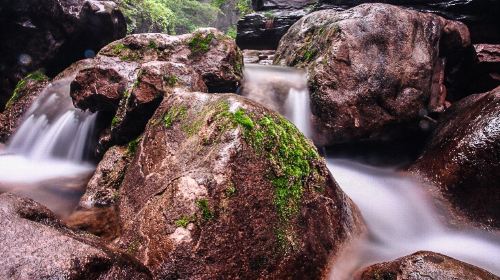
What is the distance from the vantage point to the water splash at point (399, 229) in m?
3.87

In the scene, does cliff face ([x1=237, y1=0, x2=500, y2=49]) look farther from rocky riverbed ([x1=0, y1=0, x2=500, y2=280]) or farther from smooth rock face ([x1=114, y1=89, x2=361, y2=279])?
smooth rock face ([x1=114, y1=89, x2=361, y2=279])

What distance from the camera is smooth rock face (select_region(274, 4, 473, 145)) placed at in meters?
6.36

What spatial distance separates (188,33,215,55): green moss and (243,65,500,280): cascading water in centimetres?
110

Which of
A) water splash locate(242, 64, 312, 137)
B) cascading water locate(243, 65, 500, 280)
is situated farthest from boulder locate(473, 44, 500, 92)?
Answer: water splash locate(242, 64, 312, 137)

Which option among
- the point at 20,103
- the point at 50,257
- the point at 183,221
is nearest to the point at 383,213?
the point at 183,221

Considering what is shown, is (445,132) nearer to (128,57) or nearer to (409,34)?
(409,34)

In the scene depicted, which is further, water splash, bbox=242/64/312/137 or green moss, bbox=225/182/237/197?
water splash, bbox=242/64/312/137

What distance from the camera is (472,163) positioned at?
16.6 feet

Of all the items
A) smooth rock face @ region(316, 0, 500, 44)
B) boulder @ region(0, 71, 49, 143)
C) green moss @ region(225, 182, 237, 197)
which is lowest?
boulder @ region(0, 71, 49, 143)

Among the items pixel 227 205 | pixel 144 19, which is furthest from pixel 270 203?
pixel 144 19

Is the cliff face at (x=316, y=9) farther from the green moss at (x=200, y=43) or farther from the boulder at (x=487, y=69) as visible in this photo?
the green moss at (x=200, y=43)

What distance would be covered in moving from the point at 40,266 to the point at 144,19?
16990 mm

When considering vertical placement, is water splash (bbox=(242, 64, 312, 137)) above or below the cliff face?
below

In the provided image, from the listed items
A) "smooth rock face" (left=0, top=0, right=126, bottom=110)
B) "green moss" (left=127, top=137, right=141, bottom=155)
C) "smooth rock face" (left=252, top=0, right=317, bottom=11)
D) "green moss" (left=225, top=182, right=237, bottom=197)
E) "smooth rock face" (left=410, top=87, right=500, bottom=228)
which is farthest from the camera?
"smooth rock face" (left=252, top=0, right=317, bottom=11)
